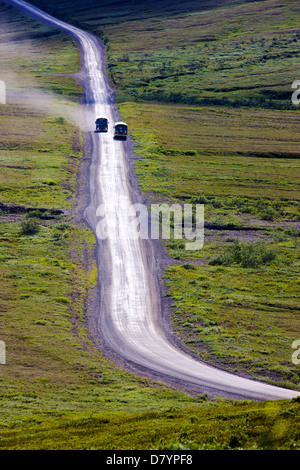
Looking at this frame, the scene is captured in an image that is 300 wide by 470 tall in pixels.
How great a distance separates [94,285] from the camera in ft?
157

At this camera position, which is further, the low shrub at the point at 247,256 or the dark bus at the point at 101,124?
the dark bus at the point at 101,124

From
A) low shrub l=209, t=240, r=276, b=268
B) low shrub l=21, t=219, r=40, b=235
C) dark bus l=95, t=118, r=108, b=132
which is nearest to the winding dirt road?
low shrub l=21, t=219, r=40, b=235

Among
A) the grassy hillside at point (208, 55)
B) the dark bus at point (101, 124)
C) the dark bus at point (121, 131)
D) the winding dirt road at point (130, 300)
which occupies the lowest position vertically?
the winding dirt road at point (130, 300)

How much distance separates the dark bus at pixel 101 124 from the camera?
322ft

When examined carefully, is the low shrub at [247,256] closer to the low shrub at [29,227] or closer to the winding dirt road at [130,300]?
the winding dirt road at [130,300]

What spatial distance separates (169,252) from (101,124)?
163 feet

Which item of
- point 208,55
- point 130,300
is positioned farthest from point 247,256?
point 208,55

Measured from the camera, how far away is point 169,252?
180ft

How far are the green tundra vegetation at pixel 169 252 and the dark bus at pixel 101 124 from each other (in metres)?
4.45

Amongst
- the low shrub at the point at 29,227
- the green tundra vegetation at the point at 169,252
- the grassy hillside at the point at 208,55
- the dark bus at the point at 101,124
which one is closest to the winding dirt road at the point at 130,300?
the green tundra vegetation at the point at 169,252

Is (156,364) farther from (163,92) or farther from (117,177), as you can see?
(163,92)

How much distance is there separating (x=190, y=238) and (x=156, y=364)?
986 inches

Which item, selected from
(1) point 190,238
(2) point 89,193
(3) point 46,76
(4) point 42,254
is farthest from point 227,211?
(3) point 46,76

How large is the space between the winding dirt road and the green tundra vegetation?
4.75 ft
